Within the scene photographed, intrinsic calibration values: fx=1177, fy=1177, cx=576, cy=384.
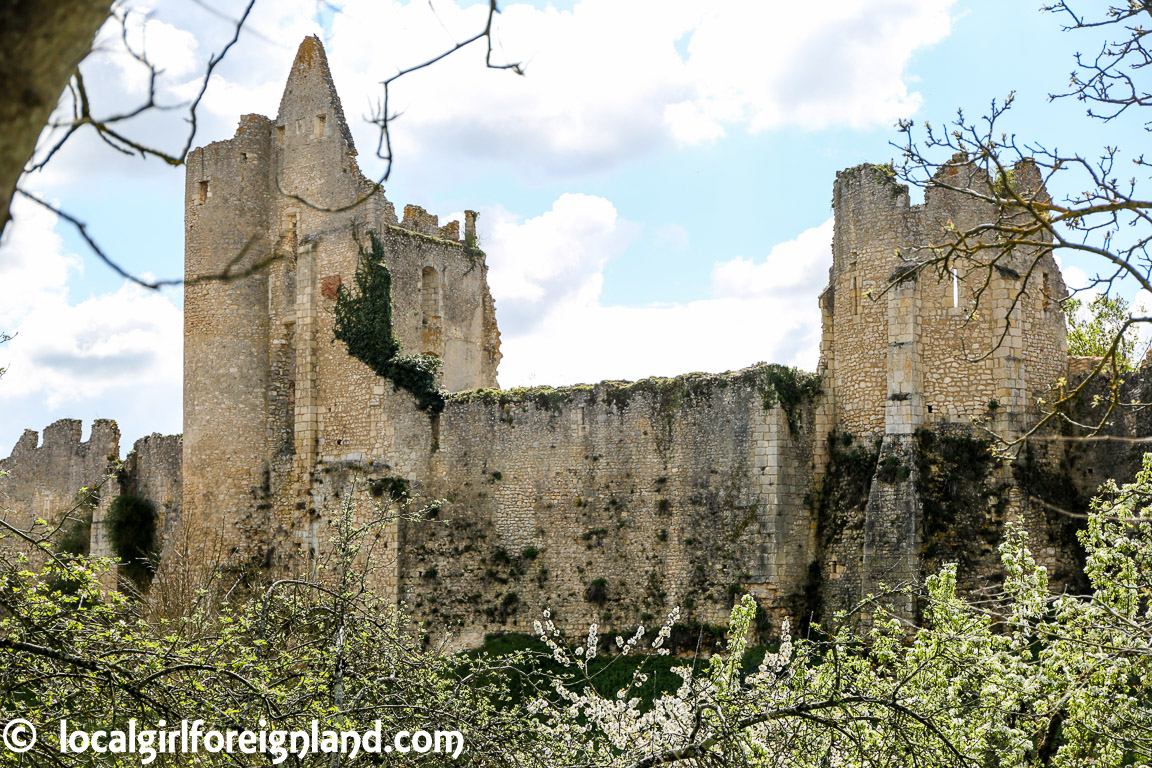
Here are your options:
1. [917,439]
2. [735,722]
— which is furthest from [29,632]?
[917,439]

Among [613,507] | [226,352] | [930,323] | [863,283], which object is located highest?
[863,283]

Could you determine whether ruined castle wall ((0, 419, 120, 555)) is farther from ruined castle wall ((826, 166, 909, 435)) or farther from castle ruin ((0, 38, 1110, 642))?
ruined castle wall ((826, 166, 909, 435))

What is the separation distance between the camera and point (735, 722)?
6.47 m

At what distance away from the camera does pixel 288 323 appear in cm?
2277

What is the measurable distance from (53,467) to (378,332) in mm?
15087

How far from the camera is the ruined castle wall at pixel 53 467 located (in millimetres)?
30344

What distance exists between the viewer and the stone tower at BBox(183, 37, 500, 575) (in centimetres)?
2194

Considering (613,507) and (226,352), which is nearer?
(613,507)

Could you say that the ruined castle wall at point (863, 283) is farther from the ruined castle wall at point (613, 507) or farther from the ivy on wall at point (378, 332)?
the ivy on wall at point (378, 332)

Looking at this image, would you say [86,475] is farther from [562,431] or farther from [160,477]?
[562,431]

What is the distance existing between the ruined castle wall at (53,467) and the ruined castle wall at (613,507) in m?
13.1

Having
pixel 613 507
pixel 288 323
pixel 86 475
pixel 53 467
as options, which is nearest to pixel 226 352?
pixel 288 323

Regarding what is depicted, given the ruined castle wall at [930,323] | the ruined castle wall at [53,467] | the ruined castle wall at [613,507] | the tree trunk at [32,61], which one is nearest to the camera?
the tree trunk at [32,61]

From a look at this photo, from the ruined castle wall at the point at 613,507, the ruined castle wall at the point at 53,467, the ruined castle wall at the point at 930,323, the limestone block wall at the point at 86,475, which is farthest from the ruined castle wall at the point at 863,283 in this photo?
the ruined castle wall at the point at 53,467
